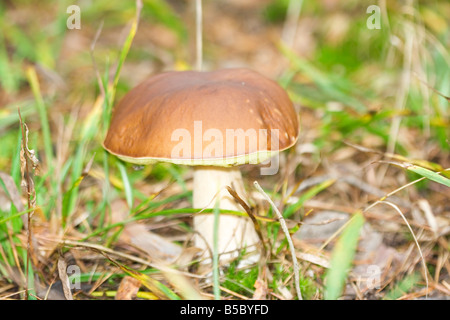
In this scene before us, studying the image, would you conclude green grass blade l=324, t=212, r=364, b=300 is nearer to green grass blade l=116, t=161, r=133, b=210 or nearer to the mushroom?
the mushroom

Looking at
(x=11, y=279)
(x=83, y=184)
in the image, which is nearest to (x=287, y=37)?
(x=83, y=184)

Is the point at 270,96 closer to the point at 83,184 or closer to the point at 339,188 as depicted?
the point at 339,188

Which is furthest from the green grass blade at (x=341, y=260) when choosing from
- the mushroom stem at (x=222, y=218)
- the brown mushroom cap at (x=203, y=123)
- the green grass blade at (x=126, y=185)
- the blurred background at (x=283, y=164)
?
the green grass blade at (x=126, y=185)

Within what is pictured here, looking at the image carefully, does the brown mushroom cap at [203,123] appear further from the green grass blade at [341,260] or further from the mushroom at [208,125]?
the green grass blade at [341,260]

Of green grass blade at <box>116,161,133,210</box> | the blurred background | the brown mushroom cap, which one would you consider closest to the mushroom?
the brown mushroom cap

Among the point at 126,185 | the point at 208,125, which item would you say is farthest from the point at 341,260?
the point at 126,185

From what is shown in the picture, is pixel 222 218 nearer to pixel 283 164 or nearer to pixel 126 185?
pixel 126 185
